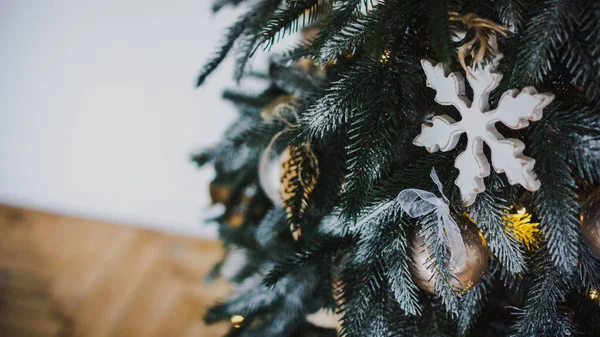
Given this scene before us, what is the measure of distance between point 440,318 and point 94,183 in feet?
4.36

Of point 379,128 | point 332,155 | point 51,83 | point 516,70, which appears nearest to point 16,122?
point 51,83

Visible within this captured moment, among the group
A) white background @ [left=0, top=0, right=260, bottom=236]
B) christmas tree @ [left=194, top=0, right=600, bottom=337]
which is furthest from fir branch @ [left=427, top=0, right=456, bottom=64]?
white background @ [left=0, top=0, right=260, bottom=236]

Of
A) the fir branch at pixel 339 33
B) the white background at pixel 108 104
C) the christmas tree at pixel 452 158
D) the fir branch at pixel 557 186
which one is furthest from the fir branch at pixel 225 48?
the white background at pixel 108 104

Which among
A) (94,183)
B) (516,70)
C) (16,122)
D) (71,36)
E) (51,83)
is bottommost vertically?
(94,183)

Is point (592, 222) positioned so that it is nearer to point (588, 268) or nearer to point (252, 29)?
point (588, 268)

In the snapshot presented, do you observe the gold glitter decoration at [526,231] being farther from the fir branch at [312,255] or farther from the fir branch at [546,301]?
the fir branch at [312,255]

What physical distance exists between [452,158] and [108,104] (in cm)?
120

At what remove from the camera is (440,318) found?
0.52 m

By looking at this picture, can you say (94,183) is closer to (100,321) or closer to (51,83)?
(51,83)

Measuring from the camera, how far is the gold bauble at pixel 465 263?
43 cm

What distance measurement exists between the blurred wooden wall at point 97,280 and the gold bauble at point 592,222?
109cm

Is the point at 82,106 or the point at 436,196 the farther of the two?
the point at 82,106

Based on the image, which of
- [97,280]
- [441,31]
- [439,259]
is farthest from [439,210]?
[97,280]

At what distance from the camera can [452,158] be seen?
443 millimetres
